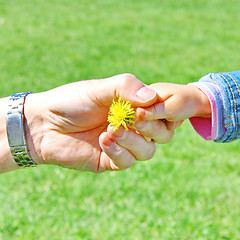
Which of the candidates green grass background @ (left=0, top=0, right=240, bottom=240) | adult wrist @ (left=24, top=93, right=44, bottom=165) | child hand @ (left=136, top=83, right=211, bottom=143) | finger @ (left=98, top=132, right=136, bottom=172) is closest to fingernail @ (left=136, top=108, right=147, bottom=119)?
child hand @ (left=136, top=83, right=211, bottom=143)

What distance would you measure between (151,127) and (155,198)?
A: 1.54m

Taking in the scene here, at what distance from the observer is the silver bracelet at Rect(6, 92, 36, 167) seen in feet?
6.85

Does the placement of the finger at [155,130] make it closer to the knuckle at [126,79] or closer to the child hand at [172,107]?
the child hand at [172,107]

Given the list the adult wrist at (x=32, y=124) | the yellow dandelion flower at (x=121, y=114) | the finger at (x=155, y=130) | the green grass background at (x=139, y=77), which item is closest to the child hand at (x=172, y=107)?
the finger at (x=155, y=130)

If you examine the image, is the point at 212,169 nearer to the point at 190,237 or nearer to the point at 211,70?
the point at 190,237

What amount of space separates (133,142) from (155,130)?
0.13m

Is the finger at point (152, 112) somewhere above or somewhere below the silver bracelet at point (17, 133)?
above

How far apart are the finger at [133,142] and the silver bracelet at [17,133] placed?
554mm

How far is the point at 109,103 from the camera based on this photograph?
1.94 metres

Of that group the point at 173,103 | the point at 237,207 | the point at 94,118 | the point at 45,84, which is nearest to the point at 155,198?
the point at 237,207

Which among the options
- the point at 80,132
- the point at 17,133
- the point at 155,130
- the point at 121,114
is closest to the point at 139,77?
the point at 80,132

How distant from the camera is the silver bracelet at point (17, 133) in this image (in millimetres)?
2088

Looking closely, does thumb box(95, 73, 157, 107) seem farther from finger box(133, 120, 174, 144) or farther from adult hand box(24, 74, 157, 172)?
finger box(133, 120, 174, 144)

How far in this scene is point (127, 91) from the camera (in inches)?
70.2
